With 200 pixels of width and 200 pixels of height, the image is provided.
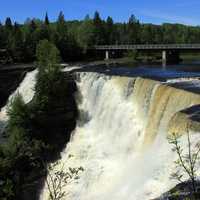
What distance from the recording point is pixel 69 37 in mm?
76125

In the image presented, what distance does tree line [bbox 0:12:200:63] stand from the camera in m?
68.8

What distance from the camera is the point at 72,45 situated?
242 ft

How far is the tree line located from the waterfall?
30.6m

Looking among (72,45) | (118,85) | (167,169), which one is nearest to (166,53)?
(72,45)

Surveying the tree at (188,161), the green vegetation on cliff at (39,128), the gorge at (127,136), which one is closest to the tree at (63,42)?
the green vegetation on cliff at (39,128)

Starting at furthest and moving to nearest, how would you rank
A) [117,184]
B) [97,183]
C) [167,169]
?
[97,183], [117,184], [167,169]

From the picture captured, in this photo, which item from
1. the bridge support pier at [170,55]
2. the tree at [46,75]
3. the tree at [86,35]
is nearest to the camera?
the tree at [46,75]

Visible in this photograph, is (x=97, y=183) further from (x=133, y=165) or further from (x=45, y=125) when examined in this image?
(x=45, y=125)

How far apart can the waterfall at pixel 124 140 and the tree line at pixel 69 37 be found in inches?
1206

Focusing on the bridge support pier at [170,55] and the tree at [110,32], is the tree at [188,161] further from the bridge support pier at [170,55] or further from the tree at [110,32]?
the tree at [110,32]

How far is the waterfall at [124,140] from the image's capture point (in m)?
17.1

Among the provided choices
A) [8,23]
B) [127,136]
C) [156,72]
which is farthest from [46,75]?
[8,23]

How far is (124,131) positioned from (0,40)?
52351 millimetres

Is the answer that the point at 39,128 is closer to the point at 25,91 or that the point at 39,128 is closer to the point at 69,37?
the point at 25,91
